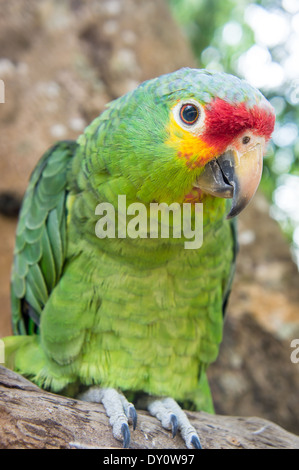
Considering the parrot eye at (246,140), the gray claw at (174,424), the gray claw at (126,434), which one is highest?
the parrot eye at (246,140)

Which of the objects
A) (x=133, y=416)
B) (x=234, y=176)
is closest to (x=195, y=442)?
(x=133, y=416)

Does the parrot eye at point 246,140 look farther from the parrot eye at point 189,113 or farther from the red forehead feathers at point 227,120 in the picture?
the parrot eye at point 189,113

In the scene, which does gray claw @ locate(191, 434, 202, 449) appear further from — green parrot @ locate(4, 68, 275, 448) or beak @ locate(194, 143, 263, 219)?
beak @ locate(194, 143, 263, 219)

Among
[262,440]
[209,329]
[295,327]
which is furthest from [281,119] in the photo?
[262,440]

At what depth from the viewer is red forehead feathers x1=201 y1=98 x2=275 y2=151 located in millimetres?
1398

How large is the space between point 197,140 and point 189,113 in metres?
0.11

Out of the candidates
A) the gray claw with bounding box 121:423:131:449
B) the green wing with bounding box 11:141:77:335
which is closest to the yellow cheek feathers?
the green wing with bounding box 11:141:77:335

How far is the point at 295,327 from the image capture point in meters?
3.02

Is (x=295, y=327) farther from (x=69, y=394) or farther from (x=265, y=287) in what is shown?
(x=69, y=394)

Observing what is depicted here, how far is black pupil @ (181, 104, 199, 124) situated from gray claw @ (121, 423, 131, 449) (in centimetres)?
111

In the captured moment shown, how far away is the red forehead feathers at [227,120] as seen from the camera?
4.59 ft

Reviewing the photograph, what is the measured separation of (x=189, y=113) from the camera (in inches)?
57.2

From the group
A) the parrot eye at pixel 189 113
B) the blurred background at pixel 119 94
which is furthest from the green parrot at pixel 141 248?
the blurred background at pixel 119 94

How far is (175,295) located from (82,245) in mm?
471
